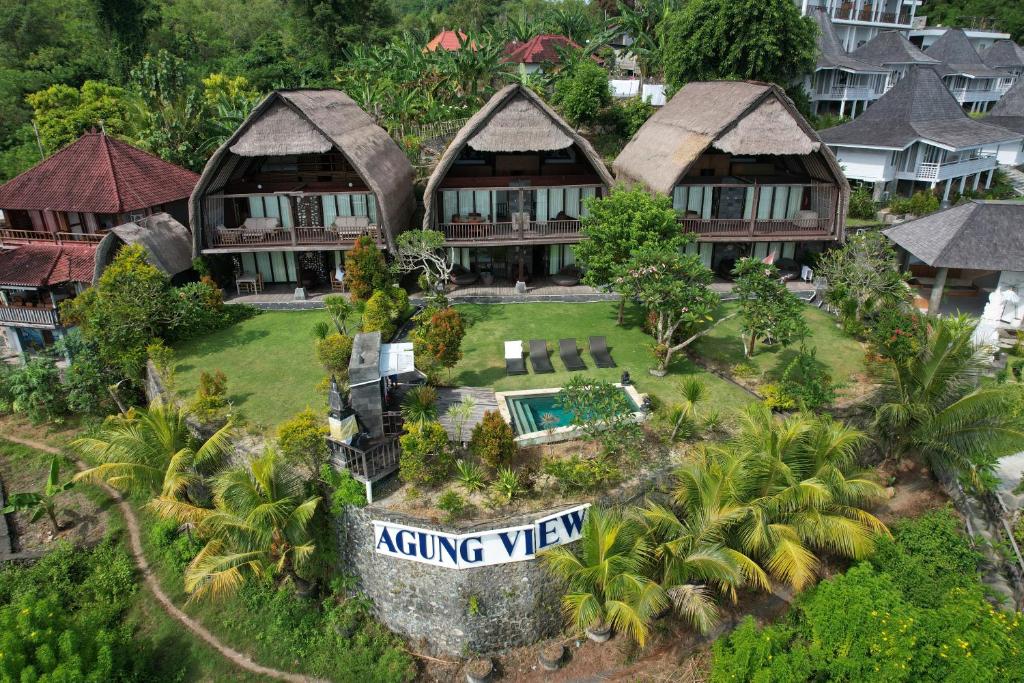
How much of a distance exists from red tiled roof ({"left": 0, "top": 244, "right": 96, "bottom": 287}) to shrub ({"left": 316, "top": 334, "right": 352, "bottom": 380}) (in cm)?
1250

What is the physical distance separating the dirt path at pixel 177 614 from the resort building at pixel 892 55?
2141 inches

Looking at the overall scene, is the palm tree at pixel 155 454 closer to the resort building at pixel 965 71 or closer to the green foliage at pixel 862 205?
the green foliage at pixel 862 205

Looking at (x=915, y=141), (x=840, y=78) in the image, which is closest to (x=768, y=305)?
(x=915, y=141)

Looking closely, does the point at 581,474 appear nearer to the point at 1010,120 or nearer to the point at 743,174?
the point at 743,174

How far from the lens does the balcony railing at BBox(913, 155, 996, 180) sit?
116 feet

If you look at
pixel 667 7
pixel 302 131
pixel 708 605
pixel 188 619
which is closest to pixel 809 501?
pixel 708 605

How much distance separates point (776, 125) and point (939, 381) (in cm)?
1184

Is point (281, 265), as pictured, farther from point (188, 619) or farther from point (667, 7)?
point (667, 7)

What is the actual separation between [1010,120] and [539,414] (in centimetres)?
4333

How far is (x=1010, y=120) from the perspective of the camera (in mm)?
43125

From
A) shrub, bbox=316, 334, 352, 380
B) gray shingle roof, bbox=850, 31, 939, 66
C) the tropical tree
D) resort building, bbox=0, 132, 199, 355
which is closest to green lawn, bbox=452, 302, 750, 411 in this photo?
shrub, bbox=316, 334, 352, 380

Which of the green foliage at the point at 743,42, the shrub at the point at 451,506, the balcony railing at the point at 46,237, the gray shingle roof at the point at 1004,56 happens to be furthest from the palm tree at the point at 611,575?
the gray shingle roof at the point at 1004,56

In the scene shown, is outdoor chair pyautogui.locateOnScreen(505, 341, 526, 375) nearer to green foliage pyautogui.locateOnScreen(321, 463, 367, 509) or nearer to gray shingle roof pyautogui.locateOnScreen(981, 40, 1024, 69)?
green foliage pyautogui.locateOnScreen(321, 463, 367, 509)

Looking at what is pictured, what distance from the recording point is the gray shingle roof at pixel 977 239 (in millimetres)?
24328
